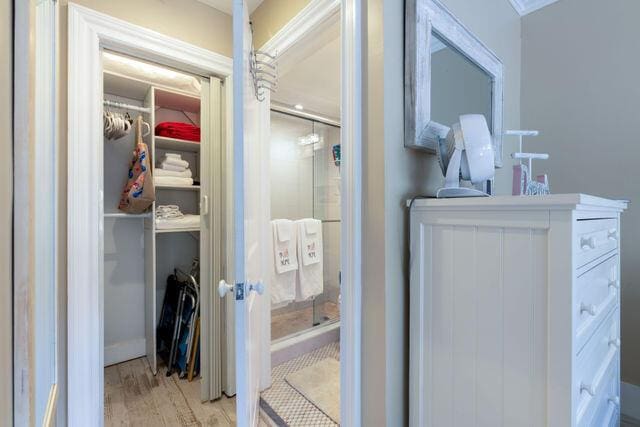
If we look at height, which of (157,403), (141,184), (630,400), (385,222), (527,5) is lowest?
(157,403)

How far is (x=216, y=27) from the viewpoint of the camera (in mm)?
1706

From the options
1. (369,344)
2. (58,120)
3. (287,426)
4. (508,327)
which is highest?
(58,120)

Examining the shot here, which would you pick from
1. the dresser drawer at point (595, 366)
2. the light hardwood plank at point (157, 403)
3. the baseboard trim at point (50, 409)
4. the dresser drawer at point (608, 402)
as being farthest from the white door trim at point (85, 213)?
the dresser drawer at point (608, 402)

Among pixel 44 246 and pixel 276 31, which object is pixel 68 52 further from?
pixel 276 31

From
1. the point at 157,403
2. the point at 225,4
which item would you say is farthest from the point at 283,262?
the point at 225,4

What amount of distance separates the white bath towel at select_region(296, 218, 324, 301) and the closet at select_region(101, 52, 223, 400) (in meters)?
0.86

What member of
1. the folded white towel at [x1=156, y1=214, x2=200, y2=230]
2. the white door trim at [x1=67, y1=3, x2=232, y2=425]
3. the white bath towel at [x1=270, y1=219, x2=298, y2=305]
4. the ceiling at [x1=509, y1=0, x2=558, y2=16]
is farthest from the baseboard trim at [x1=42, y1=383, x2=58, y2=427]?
the ceiling at [x1=509, y1=0, x2=558, y2=16]

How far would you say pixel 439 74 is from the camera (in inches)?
48.1

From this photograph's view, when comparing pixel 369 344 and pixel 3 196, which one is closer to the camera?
pixel 3 196

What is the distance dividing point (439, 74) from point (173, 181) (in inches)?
74.8

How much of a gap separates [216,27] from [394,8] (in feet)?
3.84

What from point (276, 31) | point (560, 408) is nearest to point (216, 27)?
point (276, 31)

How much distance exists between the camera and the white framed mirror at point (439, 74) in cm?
107

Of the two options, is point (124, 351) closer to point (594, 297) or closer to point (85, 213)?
point (85, 213)
